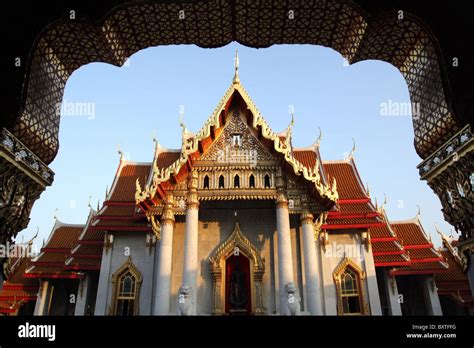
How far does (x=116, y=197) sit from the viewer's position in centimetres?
1591

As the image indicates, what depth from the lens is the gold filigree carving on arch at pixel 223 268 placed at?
11.8 meters

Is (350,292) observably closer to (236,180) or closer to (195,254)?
(236,180)

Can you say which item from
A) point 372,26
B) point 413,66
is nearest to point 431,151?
point 413,66

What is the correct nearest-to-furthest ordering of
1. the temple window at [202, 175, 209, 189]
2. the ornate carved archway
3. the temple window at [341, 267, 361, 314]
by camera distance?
1. the ornate carved archway
2. the temple window at [202, 175, 209, 189]
3. the temple window at [341, 267, 361, 314]

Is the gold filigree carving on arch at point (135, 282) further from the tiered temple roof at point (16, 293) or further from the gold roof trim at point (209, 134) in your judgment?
the tiered temple roof at point (16, 293)

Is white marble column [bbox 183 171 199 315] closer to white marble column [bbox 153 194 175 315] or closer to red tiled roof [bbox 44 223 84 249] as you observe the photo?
white marble column [bbox 153 194 175 315]

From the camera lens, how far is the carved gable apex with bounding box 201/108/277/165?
12430mm

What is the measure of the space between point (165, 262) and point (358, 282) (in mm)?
6711

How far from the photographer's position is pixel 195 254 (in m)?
11.2

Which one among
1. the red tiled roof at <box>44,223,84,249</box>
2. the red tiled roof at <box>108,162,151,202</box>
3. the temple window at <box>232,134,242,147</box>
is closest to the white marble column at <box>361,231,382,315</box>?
the temple window at <box>232,134,242,147</box>

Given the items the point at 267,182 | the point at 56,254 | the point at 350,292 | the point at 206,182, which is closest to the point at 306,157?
the point at 267,182

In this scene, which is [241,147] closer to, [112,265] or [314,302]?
[314,302]

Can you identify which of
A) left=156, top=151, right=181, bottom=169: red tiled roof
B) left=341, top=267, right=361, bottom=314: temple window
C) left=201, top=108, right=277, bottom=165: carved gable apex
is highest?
left=156, top=151, right=181, bottom=169: red tiled roof

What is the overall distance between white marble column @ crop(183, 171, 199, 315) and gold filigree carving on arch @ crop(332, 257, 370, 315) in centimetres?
498
